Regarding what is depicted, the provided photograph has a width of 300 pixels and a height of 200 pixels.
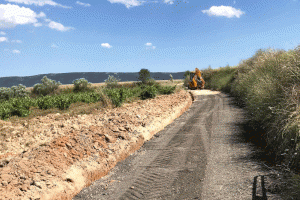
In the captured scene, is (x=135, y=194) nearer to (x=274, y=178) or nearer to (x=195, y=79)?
(x=274, y=178)

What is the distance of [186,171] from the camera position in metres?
4.61

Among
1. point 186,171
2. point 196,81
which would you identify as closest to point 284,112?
point 186,171

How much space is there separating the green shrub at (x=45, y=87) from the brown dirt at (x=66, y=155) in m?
39.9

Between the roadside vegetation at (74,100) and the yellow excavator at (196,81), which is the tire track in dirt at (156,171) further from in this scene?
the yellow excavator at (196,81)

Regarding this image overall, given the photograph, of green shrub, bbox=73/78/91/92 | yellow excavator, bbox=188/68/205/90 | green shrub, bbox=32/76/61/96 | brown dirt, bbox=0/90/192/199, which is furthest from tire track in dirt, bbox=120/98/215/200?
green shrub, bbox=32/76/61/96

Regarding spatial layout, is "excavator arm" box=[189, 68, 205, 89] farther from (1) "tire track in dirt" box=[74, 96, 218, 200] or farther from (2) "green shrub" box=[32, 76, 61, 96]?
(2) "green shrub" box=[32, 76, 61, 96]

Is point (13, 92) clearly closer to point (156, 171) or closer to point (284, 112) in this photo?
point (156, 171)

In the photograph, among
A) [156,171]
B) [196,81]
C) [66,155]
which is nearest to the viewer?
[156,171]

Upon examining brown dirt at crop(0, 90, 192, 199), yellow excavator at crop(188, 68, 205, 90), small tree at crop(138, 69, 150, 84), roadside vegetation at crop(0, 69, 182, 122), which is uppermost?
small tree at crop(138, 69, 150, 84)

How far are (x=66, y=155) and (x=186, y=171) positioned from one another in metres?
2.63

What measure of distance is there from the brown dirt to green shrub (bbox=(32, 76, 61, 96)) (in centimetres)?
3988

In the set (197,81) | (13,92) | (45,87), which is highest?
(197,81)

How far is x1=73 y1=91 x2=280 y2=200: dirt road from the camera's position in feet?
12.5

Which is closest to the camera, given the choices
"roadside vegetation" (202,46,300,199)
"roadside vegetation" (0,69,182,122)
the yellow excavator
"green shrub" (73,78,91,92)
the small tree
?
"roadside vegetation" (202,46,300,199)
